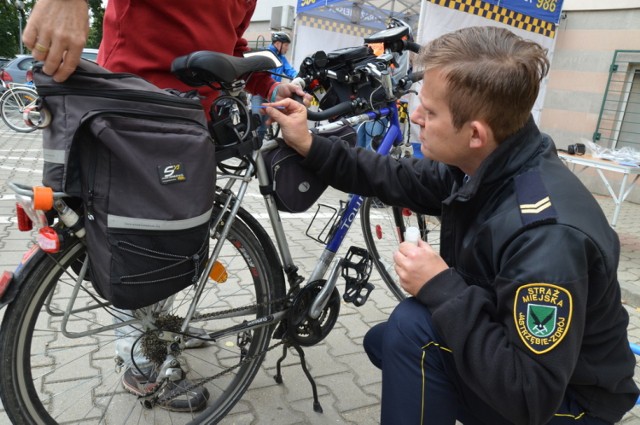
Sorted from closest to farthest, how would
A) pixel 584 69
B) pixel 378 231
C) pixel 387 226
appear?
1. pixel 378 231
2. pixel 387 226
3. pixel 584 69

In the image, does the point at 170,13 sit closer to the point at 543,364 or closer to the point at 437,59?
the point at 437,59

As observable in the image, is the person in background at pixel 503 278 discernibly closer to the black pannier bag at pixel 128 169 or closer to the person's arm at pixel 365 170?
the person's arm at pixel 365 170

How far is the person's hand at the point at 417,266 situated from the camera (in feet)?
4.29

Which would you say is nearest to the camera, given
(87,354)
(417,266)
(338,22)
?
(417,266)

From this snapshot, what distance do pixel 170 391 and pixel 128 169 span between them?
1.01 m

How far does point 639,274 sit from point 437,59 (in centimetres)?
385

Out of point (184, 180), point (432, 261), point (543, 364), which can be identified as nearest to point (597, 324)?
point (543, 364)

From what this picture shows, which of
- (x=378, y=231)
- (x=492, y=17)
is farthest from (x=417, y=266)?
(x=492, y=17)

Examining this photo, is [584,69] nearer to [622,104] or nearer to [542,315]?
[622,104]

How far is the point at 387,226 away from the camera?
298 cm

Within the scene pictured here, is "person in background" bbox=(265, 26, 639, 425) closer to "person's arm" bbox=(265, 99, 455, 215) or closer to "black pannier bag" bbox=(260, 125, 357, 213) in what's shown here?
"person's arm" bbox=(265, 99, 455, 215)

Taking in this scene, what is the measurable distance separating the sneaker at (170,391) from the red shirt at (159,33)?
1.10 m

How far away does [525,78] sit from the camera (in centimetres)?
125

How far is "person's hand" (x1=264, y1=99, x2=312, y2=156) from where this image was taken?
1718 mm
